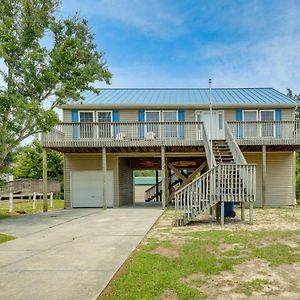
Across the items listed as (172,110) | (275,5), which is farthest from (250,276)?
(172,110)

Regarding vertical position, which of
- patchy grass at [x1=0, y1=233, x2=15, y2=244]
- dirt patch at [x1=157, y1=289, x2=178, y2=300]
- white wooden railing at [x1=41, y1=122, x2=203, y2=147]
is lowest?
patchy grass at [x1=0, y1=233, x2=15, y2=244]

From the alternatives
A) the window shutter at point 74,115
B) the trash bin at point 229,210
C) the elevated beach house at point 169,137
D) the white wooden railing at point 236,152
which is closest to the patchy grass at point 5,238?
the trash bin at point 229,210

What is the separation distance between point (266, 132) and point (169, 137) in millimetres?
5166

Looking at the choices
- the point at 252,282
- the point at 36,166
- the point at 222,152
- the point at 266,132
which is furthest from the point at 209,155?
the point at 36,166

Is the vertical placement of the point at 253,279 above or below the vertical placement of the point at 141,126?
below

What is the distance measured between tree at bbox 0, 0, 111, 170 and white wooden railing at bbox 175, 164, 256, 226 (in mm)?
5684

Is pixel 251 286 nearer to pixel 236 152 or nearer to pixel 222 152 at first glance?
pixel 236 152

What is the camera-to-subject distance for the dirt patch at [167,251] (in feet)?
21.8

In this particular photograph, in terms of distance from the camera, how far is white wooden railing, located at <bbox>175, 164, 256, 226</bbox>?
35.5 feet

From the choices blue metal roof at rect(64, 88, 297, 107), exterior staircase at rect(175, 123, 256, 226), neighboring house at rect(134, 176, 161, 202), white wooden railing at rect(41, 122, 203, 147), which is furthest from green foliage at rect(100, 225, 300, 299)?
neighboring house at rect(134, 176, 161, 202)

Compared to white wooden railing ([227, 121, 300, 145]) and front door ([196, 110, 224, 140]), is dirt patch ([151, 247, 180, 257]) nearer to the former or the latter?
white wooden railing ([227, 121, 300, 145])

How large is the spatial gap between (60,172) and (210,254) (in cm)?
2904

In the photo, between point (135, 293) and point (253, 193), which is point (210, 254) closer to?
point (135, 293)

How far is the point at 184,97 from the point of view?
2162 centimetres
